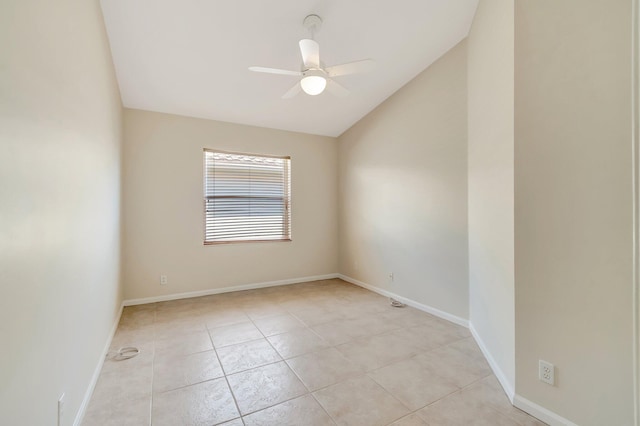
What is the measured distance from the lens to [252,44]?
9.09ft

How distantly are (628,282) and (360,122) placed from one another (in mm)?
3795

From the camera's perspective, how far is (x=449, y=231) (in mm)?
3191

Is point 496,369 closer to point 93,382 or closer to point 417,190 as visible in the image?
point 417,190

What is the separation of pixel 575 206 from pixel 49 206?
105 inches

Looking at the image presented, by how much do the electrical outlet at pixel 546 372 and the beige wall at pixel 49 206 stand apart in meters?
2.47

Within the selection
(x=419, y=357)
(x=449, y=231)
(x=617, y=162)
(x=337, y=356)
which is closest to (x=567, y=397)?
(x=419, y=357)

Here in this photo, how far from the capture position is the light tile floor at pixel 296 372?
1.76m

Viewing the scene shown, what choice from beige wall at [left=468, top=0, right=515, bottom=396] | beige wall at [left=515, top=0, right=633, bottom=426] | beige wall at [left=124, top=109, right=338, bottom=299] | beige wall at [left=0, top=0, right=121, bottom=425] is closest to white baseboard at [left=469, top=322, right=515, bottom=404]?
beige wall at [left=468, top=0, right=515, bottom=396]

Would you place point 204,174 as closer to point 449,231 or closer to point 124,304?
point 124,304

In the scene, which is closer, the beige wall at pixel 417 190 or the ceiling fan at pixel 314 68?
the ceiling fan at pixel 314 68

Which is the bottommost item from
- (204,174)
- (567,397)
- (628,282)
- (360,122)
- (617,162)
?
(567,397)

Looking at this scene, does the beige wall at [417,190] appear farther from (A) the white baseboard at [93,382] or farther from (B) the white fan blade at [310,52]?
(A) the white baseboard at [93,382]

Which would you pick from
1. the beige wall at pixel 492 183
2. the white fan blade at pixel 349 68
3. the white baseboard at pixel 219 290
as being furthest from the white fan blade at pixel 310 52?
the white baseboard at pixel 219 290

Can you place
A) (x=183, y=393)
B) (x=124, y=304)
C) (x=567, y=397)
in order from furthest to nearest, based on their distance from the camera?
(x=124, y=304) → (x=183, y=393) → (x=567, y=397)
